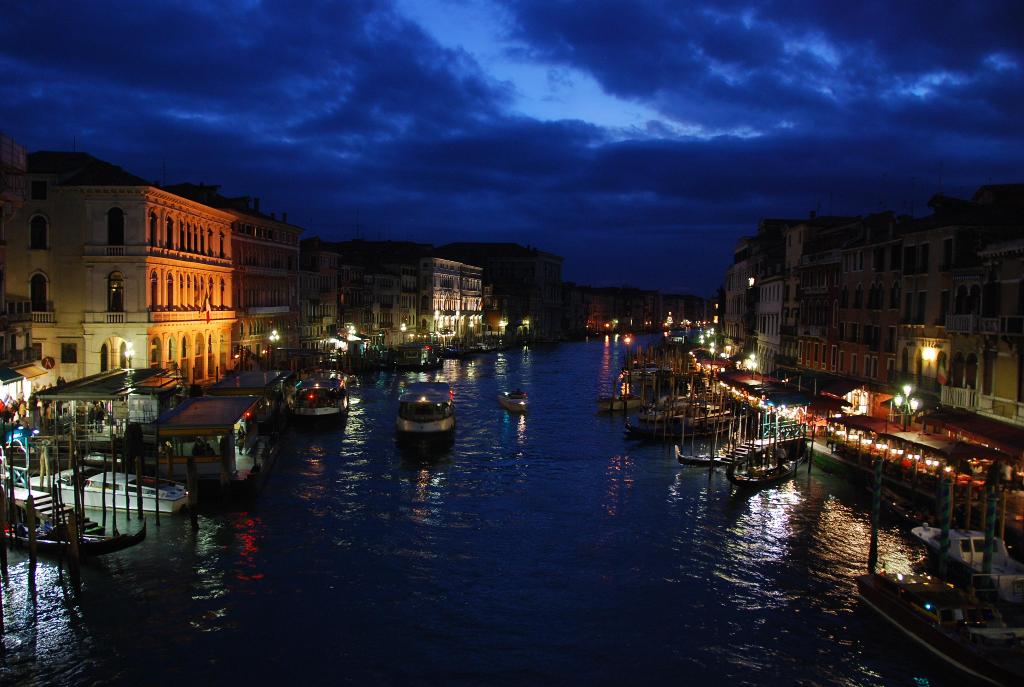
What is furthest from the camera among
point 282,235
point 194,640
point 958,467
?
point 282,235

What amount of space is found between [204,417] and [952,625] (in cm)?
1605

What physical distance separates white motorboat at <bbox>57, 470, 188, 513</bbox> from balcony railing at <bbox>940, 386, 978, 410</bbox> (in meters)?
18.6

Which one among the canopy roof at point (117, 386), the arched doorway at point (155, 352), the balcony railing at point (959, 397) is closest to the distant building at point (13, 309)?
the canopy roof at point (117, 386)

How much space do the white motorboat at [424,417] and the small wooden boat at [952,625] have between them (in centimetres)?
1643

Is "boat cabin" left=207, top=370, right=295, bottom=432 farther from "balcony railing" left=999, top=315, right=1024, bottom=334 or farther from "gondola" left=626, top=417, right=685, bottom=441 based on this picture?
"balcony railing" left=999, top=315, right=1024, bottom=334

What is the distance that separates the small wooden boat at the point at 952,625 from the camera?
11.8 metres

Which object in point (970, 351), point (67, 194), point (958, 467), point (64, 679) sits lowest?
point (64, 679)

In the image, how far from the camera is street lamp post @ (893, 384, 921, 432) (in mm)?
24969

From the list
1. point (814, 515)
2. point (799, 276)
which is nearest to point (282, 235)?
point (799, 276)

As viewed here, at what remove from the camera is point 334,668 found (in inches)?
489

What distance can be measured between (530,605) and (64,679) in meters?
6.77

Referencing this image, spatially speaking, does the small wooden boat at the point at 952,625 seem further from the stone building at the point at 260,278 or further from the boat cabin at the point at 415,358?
the boat cabin at the point at 415,358

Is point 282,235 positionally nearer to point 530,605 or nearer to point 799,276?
point 799,276

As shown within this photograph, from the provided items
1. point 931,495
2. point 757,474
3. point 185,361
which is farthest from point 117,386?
point 931,495
